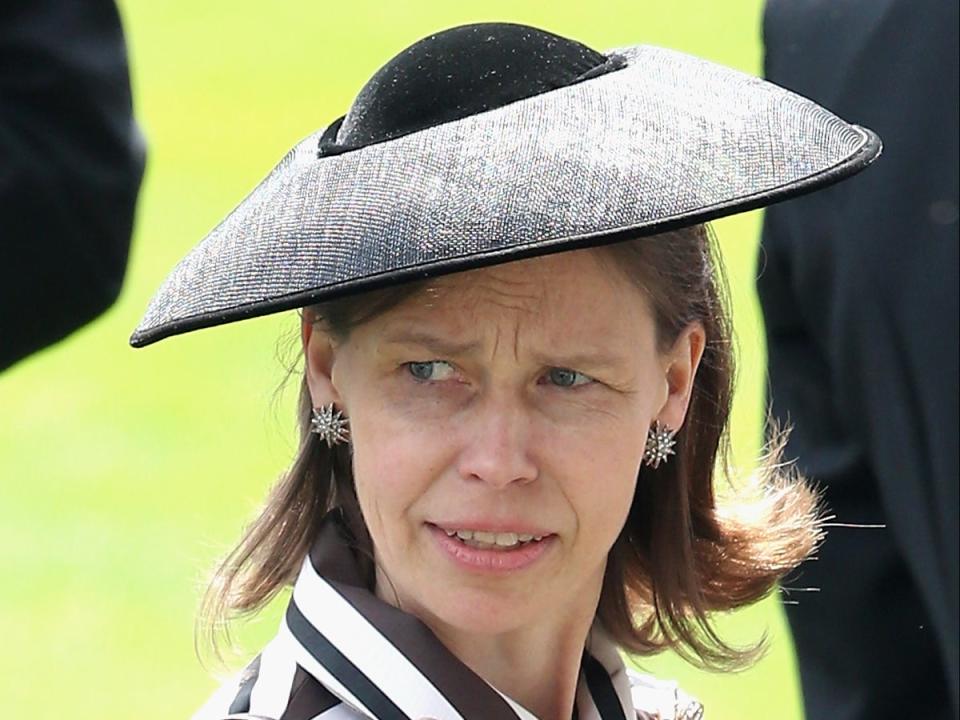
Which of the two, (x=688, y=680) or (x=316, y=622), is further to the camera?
(x=688, y=680)

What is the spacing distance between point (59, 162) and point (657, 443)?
872 millimetres

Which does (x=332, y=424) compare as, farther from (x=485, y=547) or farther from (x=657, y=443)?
(x=657, y=443)

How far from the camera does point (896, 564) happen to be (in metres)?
2.92

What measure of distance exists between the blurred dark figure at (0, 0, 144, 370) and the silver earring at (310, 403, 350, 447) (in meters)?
0.43

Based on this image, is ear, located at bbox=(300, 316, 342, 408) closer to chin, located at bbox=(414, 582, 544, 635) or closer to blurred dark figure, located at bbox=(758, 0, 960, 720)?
chin, located at bbox=(414, 582, 544, 635)

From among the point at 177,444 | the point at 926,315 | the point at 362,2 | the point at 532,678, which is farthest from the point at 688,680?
the point at 362,2

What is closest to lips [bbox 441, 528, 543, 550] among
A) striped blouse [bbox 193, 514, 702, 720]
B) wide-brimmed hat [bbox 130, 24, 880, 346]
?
striped blouse [bbox 193, 514, 702, 720]

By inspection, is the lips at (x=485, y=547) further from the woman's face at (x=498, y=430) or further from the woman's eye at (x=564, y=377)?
the woman's eye at (x=564, y=377)

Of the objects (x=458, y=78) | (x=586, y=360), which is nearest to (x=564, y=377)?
(x=586, y=360)

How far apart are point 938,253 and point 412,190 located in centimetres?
58

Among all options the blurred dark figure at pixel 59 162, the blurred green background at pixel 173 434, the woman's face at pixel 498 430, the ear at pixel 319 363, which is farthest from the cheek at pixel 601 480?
the blurred dark figure at pixel 59 162

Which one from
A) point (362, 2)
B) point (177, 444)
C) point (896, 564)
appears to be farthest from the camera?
point (362, 2)

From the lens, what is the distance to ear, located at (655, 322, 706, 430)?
2.72 metres

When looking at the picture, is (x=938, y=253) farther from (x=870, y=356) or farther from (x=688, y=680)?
(x=688, y=680)
